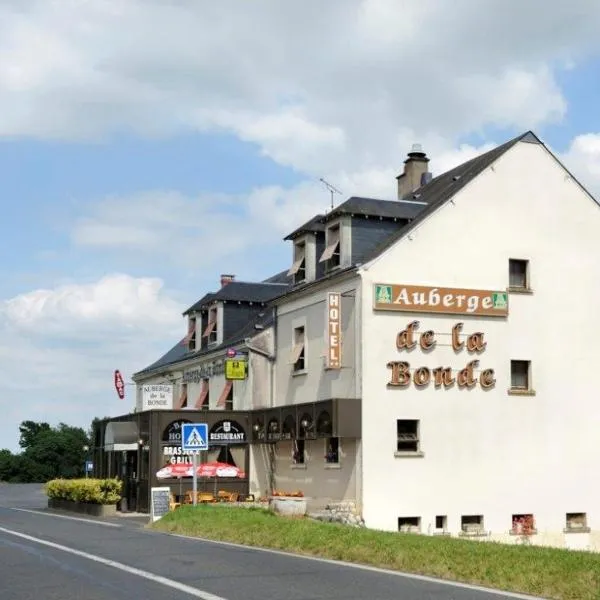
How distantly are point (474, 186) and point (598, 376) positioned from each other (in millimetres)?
7444

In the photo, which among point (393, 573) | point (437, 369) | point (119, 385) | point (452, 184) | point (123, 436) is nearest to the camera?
point (393, 573)

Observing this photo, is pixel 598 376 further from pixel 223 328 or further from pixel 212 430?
pixel 223 328

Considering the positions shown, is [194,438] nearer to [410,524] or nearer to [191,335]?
[410,524]

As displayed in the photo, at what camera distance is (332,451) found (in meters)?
30.8

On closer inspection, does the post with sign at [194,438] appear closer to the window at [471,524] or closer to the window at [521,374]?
the window at [471,524]

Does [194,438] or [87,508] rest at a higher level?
[194,438]

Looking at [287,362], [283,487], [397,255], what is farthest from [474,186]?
[283,487]

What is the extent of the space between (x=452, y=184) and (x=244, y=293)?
13.7m

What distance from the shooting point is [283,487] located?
34.0 meters

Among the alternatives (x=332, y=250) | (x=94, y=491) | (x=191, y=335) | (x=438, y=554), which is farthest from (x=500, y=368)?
(x=191, y=335)

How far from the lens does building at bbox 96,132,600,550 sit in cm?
2939

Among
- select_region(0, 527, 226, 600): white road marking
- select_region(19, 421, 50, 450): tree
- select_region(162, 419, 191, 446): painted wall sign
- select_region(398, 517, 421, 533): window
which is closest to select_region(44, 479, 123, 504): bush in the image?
select_region(162, 419, 191, 446): painted wall sign

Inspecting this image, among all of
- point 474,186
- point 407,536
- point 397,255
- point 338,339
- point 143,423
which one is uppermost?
point 474,186

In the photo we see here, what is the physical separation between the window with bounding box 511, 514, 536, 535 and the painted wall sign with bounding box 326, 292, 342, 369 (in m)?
7.20
